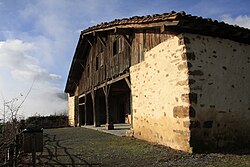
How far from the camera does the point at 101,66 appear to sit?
1531cm

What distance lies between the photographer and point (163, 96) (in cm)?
798

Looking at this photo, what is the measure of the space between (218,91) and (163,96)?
162 cm

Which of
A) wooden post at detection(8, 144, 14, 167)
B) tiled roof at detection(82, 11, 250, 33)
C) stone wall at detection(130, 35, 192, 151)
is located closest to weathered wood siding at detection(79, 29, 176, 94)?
stone wall at detection(130, 35, 192, 151)

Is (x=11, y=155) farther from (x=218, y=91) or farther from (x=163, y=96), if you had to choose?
(x=218, y=91)

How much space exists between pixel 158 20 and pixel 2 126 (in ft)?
16.7

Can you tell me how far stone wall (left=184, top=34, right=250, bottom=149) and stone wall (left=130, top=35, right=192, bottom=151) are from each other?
0.27 meters

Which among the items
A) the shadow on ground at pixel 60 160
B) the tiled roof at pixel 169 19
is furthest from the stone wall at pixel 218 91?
the shadow on ground at pixel 60 160

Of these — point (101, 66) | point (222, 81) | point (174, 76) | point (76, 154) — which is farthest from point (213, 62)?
point (101, 66)

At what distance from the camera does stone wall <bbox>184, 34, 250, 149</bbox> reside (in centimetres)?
686

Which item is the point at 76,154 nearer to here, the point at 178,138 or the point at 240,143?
the point at 178,138

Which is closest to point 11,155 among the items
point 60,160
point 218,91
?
point 60,160

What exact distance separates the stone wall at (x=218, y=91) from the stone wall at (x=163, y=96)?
0.27 m

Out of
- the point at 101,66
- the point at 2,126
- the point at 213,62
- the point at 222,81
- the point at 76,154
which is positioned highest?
the point at 101,66

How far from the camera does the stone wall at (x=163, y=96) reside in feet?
22.9
